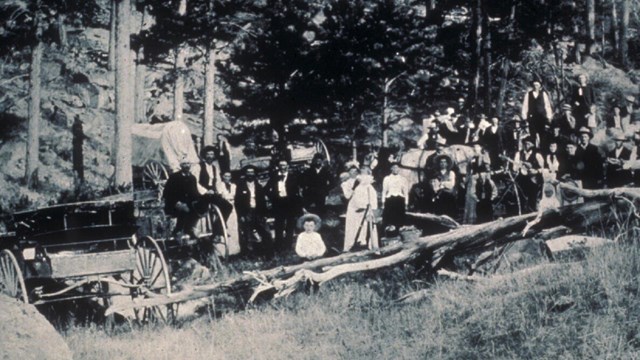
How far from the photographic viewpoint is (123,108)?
1488 cm

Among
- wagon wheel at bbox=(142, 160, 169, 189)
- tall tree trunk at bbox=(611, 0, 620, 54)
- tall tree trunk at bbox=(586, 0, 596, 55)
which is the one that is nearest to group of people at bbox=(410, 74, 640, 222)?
tall tree trunk at bbox=(586, 0, 596, 55)

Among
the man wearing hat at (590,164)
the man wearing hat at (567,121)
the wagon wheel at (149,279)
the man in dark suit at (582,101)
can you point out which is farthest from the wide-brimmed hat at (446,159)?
the wagon wheel at (149,279)

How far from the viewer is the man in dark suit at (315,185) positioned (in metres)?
12.1

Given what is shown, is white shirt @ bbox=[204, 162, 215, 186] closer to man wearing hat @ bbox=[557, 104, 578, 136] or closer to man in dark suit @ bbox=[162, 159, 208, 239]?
man in dark suit @ bbox=[162, 159, 208, 239]

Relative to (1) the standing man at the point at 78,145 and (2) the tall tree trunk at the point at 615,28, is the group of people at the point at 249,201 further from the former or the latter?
(2) the tall tree trunk at the point at 615,28

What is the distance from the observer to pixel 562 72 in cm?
1473

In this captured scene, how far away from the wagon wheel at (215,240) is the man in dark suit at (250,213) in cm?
67

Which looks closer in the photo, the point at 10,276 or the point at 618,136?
the point at 10,276

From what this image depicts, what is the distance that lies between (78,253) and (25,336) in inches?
142

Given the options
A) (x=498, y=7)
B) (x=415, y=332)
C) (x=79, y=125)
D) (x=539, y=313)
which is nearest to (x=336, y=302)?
(x=415, y=332)

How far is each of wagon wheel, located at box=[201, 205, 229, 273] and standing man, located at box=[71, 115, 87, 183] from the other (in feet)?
32.6

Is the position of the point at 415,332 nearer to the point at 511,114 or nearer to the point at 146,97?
the point at 511,114

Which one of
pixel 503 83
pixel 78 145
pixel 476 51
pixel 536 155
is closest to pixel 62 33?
pixel 78 145

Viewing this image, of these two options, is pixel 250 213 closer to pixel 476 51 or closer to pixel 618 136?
pixel 618 136
